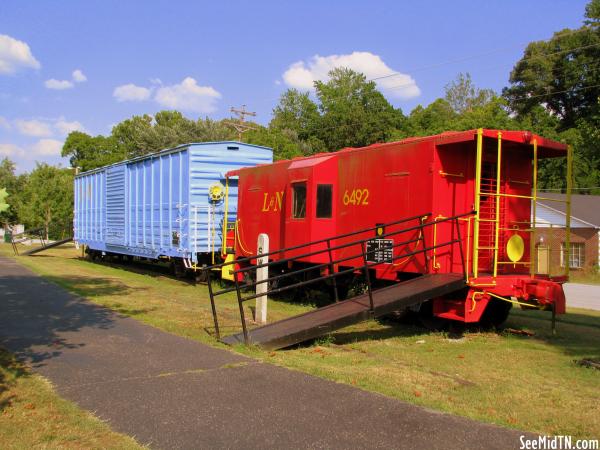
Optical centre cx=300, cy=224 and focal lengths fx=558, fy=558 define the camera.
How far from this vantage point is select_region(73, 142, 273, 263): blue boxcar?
15594 millimetres

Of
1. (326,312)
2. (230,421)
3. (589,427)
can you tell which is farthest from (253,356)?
(589,427)

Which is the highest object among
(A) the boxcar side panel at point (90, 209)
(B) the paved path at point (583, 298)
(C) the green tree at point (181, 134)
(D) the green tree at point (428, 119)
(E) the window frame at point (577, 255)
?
(D) the green tree at point (428, 119)

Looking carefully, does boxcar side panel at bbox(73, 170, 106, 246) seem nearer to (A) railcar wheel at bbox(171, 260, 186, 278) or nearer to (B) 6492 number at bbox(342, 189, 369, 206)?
(A) railcar wheel at bbox(171, 260, 186, 278)

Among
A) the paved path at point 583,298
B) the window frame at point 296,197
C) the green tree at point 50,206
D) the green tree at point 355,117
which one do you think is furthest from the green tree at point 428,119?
the window frame at point 296,197

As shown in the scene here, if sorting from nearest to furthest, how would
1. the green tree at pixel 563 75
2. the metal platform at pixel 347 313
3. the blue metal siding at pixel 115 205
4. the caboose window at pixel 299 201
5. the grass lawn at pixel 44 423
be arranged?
the grass lawn at pixel 44 423 < the metal platform at pixel 347 313 < the caboose window at pixel 299 201 < the blue metal siding at pixel 115 205 < the green tree at pixel 563 75

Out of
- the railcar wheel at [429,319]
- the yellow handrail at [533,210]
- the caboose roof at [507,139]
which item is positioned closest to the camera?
the caboose roof at [507,139]

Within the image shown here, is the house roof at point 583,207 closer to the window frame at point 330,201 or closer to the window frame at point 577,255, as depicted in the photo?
the window frame at point 577,255

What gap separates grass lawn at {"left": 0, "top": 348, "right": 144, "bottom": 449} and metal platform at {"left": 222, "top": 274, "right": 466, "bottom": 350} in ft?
9.08

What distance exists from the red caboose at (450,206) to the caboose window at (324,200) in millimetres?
20

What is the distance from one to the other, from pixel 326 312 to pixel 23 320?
5145 mm

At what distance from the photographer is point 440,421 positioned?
15.7 ft

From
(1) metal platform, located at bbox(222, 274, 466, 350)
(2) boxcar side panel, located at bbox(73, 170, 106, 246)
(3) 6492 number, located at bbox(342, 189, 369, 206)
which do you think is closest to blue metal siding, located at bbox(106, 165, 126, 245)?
(2) boxcar side panel, located at bbox(73, 170, 106, 246)

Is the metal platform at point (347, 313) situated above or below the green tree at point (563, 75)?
below

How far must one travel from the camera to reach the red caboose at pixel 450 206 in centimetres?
849
